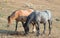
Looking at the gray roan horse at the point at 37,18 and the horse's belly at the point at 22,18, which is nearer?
the gray roan horse at the point at 37,18

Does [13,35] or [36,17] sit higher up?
[36,17]

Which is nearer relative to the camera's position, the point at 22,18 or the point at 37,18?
the point at 37,18

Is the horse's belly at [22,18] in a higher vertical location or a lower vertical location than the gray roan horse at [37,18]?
lower

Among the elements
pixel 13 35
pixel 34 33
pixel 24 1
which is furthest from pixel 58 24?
pixel 24 1

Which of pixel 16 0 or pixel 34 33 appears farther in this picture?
pixel 16 0

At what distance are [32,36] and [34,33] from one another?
36.8 inches

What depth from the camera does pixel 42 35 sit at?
1330 cm

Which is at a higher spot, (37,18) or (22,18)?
(37,18)

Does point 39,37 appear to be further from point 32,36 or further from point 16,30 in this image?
point 16,30

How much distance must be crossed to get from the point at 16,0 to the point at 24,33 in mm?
15550

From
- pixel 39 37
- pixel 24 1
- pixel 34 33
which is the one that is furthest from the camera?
pixel 24 1

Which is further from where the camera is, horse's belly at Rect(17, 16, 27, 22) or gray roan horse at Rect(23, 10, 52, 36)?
horse's belly at Rect(17, 16, 27, 22)

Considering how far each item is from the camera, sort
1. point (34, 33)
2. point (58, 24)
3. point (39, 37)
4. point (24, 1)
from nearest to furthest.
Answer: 1. point (39, 37)
2. point (34, 33)
3. point (58, 24)
4. point (24, 1)

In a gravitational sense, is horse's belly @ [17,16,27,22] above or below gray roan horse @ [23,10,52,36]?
below
